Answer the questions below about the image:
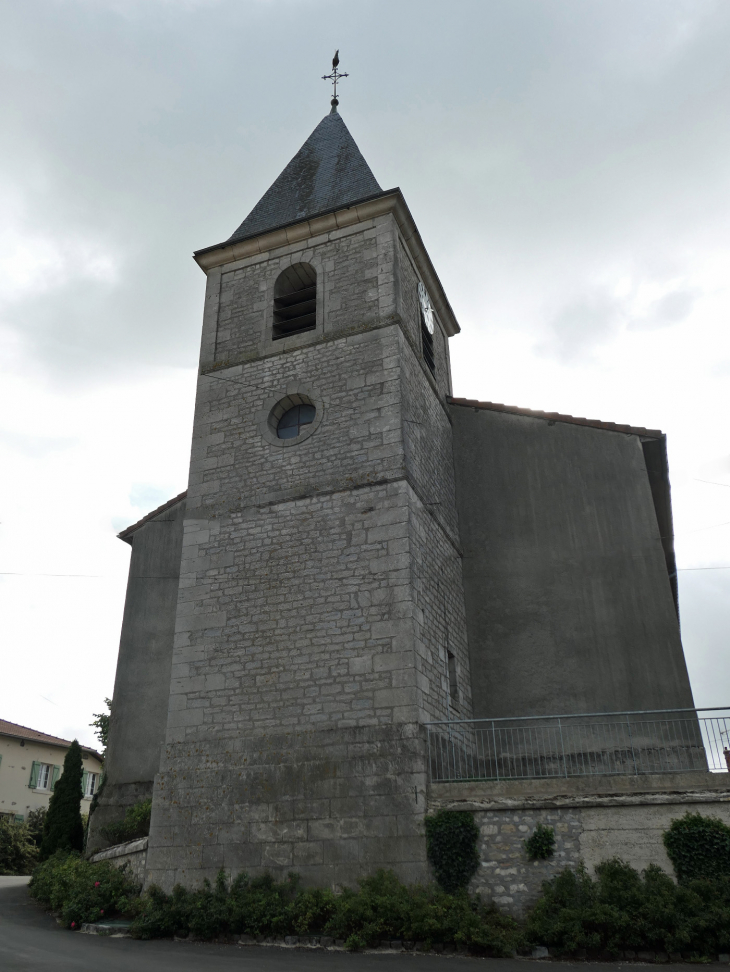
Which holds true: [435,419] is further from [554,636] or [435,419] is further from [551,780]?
[551,780]

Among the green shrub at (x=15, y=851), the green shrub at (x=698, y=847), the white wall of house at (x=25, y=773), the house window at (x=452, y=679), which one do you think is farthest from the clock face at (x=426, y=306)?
the white wall of house at (x=25, y=773)

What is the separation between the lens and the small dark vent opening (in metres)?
13.6

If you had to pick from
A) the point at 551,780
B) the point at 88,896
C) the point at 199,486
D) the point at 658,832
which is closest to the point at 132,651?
the point at 199,486

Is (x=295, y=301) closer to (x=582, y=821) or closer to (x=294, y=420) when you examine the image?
(x=294, y=420)

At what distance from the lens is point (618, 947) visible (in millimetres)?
7090

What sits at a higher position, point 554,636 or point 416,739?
point 554,636

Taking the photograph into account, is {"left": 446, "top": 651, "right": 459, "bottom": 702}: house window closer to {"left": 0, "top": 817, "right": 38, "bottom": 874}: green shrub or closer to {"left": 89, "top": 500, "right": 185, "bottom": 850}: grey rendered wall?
{"left": 89, "top": 500, "right": 185, "bottom": 850}: grey rendered wall

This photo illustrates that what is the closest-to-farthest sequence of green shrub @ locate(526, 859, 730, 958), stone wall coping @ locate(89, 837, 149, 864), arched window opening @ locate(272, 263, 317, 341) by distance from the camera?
1. green shrub @ locate(526, 859, 730, 958)
2. stone wall coping @ locate(89, 837, 149, 864)
3. arched window opening @ locate(272, 263, 317, 341)

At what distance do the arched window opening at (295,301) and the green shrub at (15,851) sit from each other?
16.4 meters

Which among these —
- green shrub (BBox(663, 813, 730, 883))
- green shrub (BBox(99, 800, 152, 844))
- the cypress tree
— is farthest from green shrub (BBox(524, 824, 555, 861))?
the cypress tree

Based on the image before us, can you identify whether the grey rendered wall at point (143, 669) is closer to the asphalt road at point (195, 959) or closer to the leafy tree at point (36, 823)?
the asphalt road at point (195, 959)

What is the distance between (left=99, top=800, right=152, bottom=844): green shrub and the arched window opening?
748cm

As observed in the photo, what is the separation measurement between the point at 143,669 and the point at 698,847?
8531 millimetres

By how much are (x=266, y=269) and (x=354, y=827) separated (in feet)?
30.0
